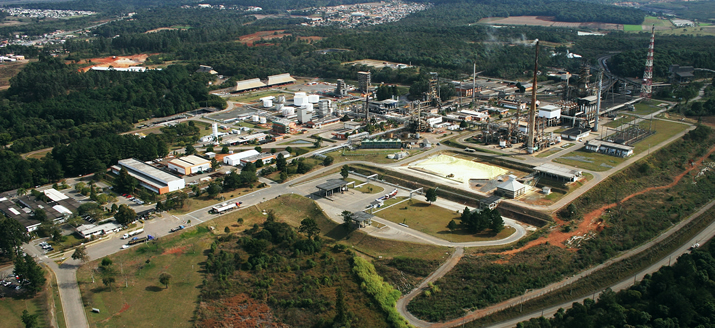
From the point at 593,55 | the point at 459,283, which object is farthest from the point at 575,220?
the point at 593,55

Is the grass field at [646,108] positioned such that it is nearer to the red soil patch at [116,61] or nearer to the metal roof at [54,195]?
the metal roof at [54,195]

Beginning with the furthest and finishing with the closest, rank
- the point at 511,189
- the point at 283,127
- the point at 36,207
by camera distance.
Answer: the point at 283,127
the point at 511,189
the point at 36,207

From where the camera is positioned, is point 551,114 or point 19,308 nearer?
point 19,308

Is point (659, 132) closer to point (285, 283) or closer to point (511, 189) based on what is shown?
point (511, 189)

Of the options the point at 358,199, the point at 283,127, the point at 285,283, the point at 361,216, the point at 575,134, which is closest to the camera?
the point at 285,283

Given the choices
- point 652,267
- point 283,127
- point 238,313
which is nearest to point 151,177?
point 283,127

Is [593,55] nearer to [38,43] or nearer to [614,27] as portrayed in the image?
[614,27]

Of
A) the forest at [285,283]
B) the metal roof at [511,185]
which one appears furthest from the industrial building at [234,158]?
the metal roof at [511,185]
